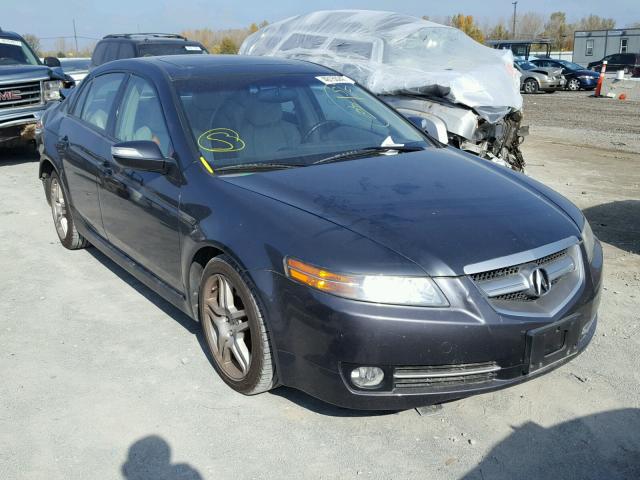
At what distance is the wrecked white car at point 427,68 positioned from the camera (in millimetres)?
7840

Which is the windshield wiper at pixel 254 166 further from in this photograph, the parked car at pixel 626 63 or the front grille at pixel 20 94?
the parked car at pixel 626 63

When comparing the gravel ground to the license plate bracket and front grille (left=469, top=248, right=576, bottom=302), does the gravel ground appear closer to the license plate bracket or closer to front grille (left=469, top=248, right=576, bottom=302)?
the license plate bracket

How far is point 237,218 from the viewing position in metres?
3.36

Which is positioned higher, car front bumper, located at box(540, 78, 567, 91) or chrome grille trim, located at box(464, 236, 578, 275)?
chrome grille trim, located at box(464, 236, 578, 275)

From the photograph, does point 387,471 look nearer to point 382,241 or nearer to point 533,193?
point 382,241

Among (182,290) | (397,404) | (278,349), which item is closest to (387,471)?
(397,404)

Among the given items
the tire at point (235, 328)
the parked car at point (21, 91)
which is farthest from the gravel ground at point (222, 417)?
the parked car at point (21, 91)

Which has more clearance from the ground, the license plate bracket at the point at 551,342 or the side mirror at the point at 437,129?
the side mirror at the point at 437,129

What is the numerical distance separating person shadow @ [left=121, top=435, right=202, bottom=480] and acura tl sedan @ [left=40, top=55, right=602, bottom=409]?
0.53 metres

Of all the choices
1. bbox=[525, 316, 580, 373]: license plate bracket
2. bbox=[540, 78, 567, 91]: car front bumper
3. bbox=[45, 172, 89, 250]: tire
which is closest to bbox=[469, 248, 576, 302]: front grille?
bbox=[525, 316, 580, 373]: license plate bracket

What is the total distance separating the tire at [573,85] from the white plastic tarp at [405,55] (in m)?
21.5

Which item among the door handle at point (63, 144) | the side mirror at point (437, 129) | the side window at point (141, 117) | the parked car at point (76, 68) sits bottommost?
the parked car at point (76, 68)

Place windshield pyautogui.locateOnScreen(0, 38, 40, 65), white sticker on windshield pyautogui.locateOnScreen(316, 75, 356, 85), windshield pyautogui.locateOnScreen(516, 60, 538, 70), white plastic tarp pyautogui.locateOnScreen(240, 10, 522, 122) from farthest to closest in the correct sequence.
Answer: windshield pyautogui.locateOnScreen(516, 60, 538, 70) → windshield pyautogui.locateOnScreen(0, 38, 40, 65) → white plastic tarp pyautogui.locateOnScreen(240, 10, 522, 122) → white sticker on windshield pyautogui.locateOnScreen(316, 75, 356, 85)

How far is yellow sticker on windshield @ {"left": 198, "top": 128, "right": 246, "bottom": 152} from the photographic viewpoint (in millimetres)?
3871
